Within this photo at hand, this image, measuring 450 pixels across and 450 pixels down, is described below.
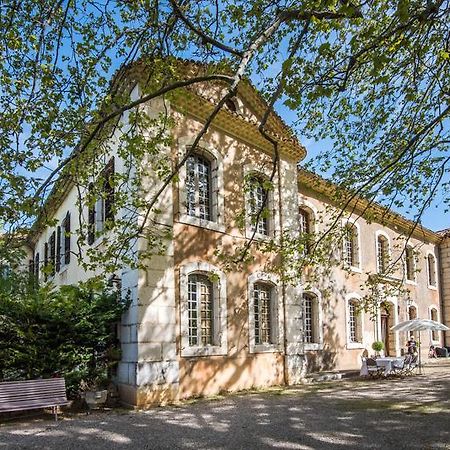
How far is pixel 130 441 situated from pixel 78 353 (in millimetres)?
3504

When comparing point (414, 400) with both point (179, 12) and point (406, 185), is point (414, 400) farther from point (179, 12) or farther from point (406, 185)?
point (179, 12)

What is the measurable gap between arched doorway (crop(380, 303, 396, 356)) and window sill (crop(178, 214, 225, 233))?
11518 mm

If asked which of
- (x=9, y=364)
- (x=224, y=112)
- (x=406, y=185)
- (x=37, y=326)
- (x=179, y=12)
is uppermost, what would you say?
(x=224, y=112)

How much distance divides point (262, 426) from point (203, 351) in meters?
3.80

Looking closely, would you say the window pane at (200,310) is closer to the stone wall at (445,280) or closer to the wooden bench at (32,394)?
the wooden bench at (32,394)

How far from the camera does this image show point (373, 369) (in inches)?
640

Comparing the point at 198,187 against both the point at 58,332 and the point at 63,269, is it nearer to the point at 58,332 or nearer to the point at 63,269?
the point at 58,332

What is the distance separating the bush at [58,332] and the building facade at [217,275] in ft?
1.58

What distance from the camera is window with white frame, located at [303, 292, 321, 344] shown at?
16969mm

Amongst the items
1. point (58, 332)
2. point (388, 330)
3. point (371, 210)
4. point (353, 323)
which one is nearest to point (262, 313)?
point (371, 210)

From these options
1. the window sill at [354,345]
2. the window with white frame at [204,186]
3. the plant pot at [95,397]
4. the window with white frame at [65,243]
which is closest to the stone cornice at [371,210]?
the window with white frame at [204,186]

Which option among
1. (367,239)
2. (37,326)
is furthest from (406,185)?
(367,239)

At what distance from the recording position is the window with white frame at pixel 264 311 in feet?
44.9

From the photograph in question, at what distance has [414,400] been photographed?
11297mm
